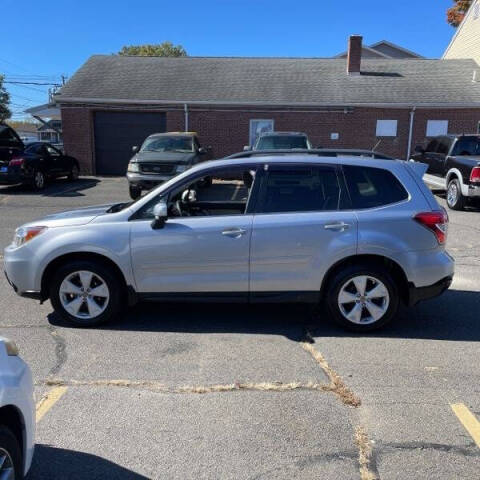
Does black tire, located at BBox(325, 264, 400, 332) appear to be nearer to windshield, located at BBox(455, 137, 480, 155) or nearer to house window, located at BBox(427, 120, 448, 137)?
windshield, located at BBox(455, 137, 480, 155)

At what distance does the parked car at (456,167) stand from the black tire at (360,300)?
834 centimetres

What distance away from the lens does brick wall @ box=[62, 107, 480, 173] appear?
861 inches

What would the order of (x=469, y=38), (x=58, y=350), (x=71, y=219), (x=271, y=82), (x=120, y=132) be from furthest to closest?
(x=469, y=38) < (x=271, y=82) < (x=120, y=132) < (x=71, y=219) < (x=58, y=350)

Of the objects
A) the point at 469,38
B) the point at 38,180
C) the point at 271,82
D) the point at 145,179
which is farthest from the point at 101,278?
the point at 469,38

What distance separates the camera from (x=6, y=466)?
214 cm

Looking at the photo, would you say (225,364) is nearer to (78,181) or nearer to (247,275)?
(247,275)

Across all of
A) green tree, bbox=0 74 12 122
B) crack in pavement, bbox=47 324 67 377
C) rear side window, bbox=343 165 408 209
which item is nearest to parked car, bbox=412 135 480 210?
rear side window, bbox=343 165 408 209

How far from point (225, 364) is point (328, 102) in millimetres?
19394

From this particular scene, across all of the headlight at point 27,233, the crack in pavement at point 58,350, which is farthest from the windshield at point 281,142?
the crack in pavement at point 58,350

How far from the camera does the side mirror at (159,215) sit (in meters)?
4.60

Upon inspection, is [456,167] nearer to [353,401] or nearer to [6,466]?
[353,401]

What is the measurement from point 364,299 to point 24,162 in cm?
1370

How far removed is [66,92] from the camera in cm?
2134

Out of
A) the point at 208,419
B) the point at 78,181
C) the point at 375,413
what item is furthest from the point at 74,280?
the point at 78,181
